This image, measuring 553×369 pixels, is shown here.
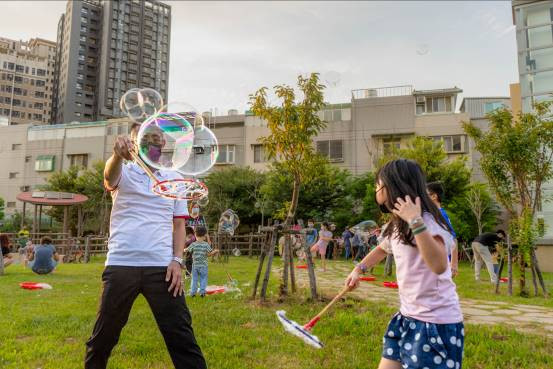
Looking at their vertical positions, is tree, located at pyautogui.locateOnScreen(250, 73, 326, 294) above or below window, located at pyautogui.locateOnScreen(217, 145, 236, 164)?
below

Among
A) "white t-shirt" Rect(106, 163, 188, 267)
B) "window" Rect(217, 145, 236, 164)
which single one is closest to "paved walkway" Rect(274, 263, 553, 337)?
"white t-shirt" Rect(106, 163, 188, 267)

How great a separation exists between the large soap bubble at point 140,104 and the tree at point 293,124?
399 centimetres

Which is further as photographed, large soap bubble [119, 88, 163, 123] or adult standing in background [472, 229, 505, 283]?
adult standing in background [472, 229, 505, 283]

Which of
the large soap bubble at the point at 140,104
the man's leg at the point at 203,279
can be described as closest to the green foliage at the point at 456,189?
the man's leg at the point at 203,279

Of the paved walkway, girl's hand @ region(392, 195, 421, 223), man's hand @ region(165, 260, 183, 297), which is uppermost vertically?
girl's hand @ region(392, 195, 421, 223)

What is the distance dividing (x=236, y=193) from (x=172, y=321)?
97.6ft

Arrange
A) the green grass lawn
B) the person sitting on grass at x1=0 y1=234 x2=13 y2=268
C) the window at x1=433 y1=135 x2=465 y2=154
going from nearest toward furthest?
1. the green grass lawn
2. the person sitting on grass at x1=0 y1=234 x2=13 y2=268
3. the window at x1=433 y1=135 x2=465 y2=154

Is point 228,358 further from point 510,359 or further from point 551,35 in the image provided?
point 551,35

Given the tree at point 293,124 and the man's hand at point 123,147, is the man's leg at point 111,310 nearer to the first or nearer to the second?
the man's hand at point 123,147

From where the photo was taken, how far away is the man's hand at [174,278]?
10.4ft

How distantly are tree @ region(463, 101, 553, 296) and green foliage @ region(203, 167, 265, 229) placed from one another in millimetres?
21944

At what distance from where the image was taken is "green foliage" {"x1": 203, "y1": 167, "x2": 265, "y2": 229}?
104 feet

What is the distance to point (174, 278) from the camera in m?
3.19

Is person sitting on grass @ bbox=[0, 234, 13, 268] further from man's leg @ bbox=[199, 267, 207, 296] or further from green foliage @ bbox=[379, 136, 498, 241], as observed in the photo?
green foliage @ bbox=[379, 136, 498, 241]
